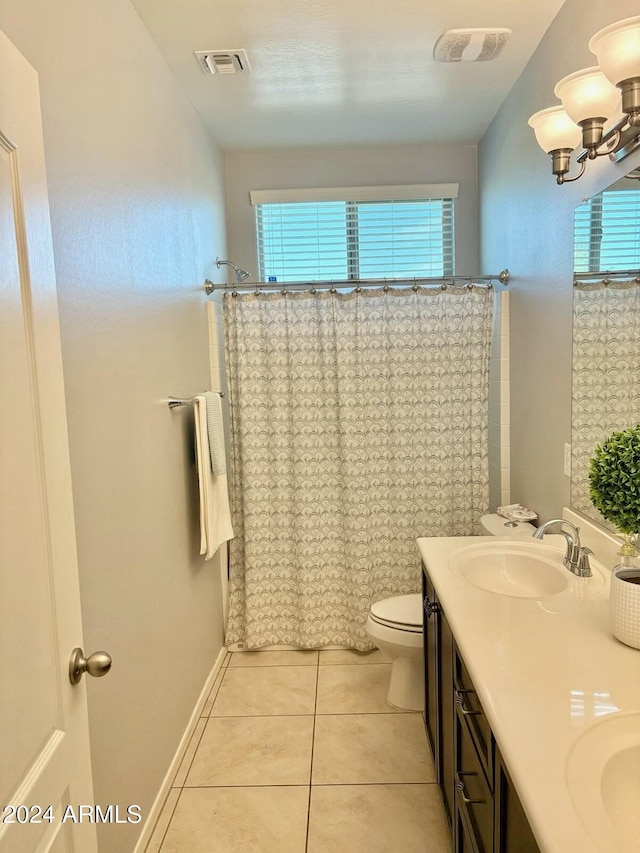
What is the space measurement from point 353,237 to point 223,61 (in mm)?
1312

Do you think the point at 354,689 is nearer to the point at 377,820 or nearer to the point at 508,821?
the point at 377,820

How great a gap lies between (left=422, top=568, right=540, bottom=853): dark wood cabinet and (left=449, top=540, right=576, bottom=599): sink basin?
156 mm

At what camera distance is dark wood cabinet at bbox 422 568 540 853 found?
1044mm

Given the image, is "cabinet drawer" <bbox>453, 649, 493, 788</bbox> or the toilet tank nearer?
"cabinet drawer" <bbox>453, 649, 493, 788</bbox>

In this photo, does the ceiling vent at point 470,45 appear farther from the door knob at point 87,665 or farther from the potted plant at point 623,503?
the door knob at point 87,665

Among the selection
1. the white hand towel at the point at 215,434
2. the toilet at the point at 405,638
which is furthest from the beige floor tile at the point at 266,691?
the white hand towel at the point at 215,434

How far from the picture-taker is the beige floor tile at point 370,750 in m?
2.09

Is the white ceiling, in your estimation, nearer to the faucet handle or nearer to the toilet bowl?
the faucet handle

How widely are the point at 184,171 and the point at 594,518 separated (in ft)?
7.04

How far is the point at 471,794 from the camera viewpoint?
135 centimetres

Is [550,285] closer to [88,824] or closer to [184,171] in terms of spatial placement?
[184,171]

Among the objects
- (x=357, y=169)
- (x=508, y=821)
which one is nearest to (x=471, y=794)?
(x=508, y=821)

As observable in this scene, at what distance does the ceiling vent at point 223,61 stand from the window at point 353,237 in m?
0.99

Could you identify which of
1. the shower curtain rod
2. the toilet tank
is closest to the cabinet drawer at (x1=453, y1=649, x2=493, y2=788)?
the toilet tank
